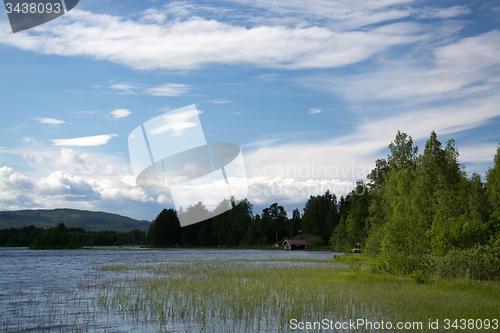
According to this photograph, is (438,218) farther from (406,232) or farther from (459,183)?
(459,183)

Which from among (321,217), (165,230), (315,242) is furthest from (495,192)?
(165,230)

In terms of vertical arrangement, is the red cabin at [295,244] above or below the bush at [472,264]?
below

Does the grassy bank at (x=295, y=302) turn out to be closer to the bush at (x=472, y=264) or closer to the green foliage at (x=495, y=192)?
the bush at (x=472, y=264)

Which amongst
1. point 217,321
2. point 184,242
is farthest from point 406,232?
point 184,242

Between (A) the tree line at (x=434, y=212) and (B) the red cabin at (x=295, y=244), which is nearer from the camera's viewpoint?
(A) the tree line at (x=434, y=212)

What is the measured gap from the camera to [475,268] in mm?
23609

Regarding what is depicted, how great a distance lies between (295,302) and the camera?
19.0 metres

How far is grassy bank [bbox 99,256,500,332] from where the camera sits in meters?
15.7

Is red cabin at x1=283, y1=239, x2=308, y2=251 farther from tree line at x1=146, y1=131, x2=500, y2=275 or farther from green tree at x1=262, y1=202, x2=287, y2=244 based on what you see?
tree line at x1=146, y1=131, x2=500, y2=275

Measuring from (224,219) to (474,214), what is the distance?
465 ft

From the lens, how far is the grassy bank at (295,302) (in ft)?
51.4

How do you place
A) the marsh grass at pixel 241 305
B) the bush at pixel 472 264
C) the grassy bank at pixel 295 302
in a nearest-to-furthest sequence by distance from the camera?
the marsh grass at pixel 241 305, the grassy bank at pixel 295 302, the bush at pixel 472 264

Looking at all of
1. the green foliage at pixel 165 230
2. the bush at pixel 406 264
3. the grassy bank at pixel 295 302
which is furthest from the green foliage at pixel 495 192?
the green foliage at pixel 165 230

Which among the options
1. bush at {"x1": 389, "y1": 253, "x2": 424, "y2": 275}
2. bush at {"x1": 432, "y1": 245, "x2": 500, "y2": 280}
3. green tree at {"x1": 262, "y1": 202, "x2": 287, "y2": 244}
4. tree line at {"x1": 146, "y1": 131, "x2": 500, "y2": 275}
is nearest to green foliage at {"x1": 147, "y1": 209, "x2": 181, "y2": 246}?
green tree at {"x1": 262, "y1": 202, "x2": 287, "y2": 244}
